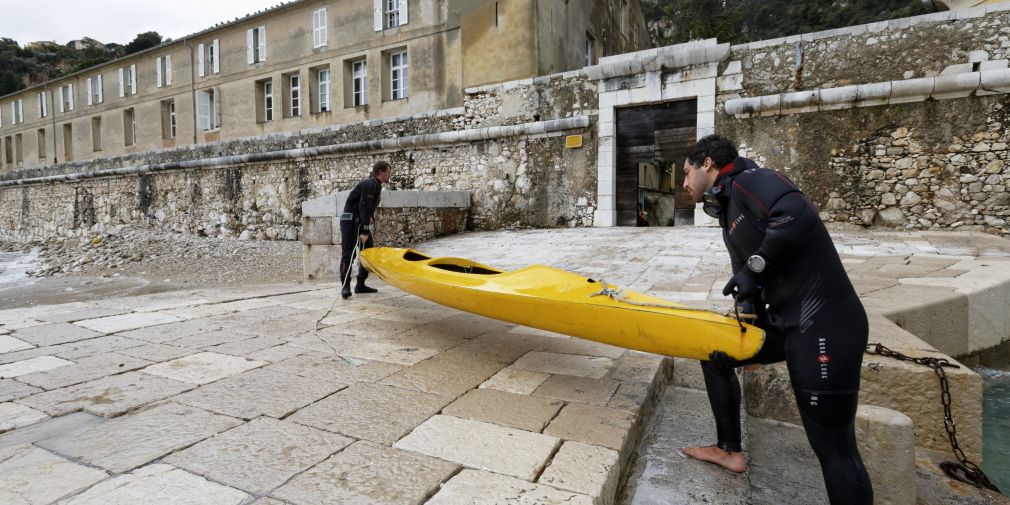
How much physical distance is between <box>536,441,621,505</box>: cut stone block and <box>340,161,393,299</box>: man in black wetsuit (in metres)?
4.00

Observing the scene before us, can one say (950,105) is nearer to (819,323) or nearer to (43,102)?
(819,323)

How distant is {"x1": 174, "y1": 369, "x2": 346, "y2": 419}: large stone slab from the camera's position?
92.9 inches

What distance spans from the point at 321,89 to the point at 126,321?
1589 centimetres

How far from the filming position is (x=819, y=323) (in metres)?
1.73

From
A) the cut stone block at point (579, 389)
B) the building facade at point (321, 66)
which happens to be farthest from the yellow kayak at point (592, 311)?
the building facade at point (321, 66)

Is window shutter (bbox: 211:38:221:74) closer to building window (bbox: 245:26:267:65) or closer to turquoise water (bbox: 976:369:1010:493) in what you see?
building window (bbox: 245:26:267:65)

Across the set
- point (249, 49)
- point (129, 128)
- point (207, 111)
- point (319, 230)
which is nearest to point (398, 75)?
point (249, 49)

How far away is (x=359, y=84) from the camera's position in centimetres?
1733

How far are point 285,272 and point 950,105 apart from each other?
12.5 metres

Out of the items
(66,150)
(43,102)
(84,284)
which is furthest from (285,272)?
Result: (43,102)

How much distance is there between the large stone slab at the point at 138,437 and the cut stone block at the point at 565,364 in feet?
5.38

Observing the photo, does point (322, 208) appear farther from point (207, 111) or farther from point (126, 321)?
point (207, 111)

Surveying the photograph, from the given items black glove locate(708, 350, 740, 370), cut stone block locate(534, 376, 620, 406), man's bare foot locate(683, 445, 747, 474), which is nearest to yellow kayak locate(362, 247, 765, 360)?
black glove locate(708, 350, 740, 370)

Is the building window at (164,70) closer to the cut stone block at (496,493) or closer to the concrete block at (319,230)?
the concrete block at (319,230)
